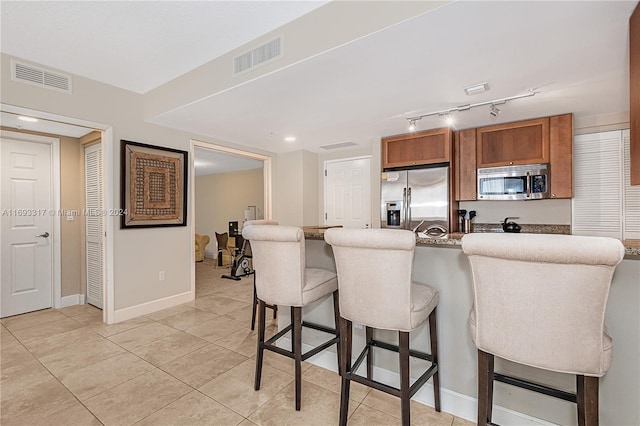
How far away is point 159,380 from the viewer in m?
2.19

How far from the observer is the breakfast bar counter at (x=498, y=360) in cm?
140

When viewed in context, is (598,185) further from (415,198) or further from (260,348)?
(260,348)

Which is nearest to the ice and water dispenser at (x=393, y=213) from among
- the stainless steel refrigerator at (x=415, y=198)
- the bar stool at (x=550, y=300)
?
the stainless steel refrigerator at (x=415, y=198)

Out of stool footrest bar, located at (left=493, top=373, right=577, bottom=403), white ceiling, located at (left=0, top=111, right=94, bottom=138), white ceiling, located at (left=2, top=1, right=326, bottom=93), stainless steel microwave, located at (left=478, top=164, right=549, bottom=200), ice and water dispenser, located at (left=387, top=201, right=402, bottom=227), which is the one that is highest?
white ceiling, located at (left=2, top=1, right=326, bottom=93)

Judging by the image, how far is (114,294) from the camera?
10.8 feet

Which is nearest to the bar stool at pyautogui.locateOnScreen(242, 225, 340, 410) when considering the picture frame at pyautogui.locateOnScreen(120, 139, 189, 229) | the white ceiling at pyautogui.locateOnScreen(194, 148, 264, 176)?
the picture frame at pyautogui.locateOnScreen(120, 139, 189, 229)

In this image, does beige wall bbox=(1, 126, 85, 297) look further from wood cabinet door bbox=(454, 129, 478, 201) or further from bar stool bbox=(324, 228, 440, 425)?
wood cabinet door bbox=(454, 129, 478, 201)

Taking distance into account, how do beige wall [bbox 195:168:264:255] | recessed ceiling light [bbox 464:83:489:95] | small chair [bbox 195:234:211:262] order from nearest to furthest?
recessed ceiling light [bbox 464:83:489:95], small chair [bbox 195:234:211:262], beige wall [bbox 195:168:264:255]

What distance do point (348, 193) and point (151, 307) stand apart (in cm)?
327

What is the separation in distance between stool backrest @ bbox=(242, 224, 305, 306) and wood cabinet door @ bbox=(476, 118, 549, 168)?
3.02 m

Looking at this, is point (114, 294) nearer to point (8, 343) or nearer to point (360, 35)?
point (8, 343)

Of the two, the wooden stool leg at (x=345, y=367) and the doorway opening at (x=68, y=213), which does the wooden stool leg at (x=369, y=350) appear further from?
the doorway opening at (x=68, y=213)

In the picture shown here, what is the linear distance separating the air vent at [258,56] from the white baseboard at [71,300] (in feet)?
12.3

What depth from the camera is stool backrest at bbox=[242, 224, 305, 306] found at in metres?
1.84
